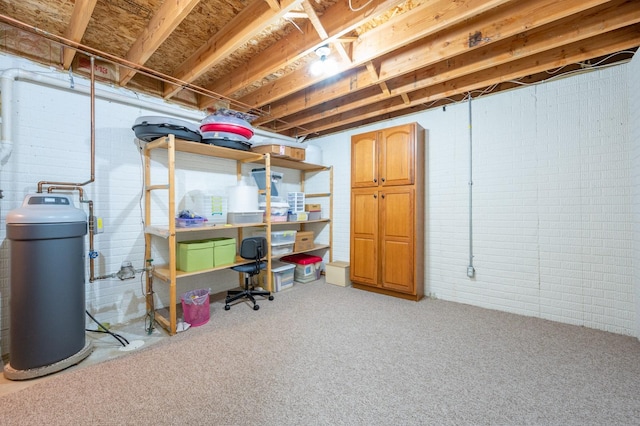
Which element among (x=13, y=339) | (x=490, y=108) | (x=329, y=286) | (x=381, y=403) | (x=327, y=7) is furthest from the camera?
(x=329, y=286)

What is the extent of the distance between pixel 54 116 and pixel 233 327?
100 inches

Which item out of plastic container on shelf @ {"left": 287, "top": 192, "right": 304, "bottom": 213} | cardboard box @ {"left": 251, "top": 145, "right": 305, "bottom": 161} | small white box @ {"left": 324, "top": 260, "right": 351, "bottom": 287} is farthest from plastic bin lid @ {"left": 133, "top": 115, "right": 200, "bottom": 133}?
small white box @ {"left": 324, "top": 260, "right": 351, "bottom": 287}

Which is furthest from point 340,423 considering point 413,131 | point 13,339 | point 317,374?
point 413,131

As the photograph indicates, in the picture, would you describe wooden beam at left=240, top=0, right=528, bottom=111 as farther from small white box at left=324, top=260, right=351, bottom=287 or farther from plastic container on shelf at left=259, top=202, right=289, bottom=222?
small white box at left=324, top=260, right=351, bottom=287

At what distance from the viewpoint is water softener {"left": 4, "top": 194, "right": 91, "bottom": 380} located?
5.91 ft

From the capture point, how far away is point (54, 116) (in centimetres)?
236

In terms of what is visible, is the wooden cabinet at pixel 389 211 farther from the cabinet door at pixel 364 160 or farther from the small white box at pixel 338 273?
the small white box at pixel 338 273

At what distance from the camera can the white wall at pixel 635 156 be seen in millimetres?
2234

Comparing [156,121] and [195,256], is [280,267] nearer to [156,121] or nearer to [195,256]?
[195,256]

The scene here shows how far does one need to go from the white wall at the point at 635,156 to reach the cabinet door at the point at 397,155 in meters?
1.85

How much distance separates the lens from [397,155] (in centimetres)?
338

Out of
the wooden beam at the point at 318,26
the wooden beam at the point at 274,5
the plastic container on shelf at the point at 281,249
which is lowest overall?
the plastic container on shelf at the point at 281,249

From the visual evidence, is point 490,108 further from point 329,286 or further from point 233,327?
point 233,327

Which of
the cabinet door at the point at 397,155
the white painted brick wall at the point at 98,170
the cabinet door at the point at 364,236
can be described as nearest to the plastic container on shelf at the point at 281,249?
the cabinet door at the point at 364,236
